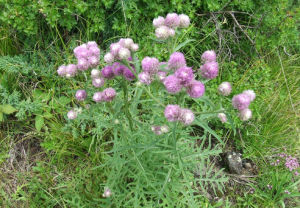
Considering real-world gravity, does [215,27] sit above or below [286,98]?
above

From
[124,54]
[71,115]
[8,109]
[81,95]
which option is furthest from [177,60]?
[8,109]

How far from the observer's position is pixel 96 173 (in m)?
2.46

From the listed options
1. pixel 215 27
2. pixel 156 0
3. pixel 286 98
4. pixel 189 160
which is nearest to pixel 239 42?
pixel 215 27

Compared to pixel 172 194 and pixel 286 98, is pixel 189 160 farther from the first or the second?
pixel 286 98

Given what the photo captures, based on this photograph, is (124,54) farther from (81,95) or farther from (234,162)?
(234,162)

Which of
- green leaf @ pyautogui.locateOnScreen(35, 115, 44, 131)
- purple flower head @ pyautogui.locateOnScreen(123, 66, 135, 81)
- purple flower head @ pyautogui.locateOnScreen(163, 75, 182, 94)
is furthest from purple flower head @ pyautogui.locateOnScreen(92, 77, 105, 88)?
green leaf @ pyautogui.locateOnScreen(35, 115, 44, 131)

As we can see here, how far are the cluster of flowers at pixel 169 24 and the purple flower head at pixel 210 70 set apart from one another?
304 millimetres

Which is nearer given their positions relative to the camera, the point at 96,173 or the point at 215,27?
the point at 96,173

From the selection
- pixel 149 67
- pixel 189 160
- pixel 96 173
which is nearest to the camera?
pixel 149 67

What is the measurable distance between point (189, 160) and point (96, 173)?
3.10ft

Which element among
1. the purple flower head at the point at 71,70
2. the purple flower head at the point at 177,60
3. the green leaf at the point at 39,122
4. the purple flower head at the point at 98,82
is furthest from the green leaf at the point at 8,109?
the purple flower head at the point at 177,60

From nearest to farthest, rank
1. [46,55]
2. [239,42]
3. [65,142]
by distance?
1. [65,142]
2. [46,55]
3. [239,42]

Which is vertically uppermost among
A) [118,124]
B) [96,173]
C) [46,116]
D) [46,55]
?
[118,124]

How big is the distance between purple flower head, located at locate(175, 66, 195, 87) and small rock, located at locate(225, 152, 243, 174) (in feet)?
5.68
